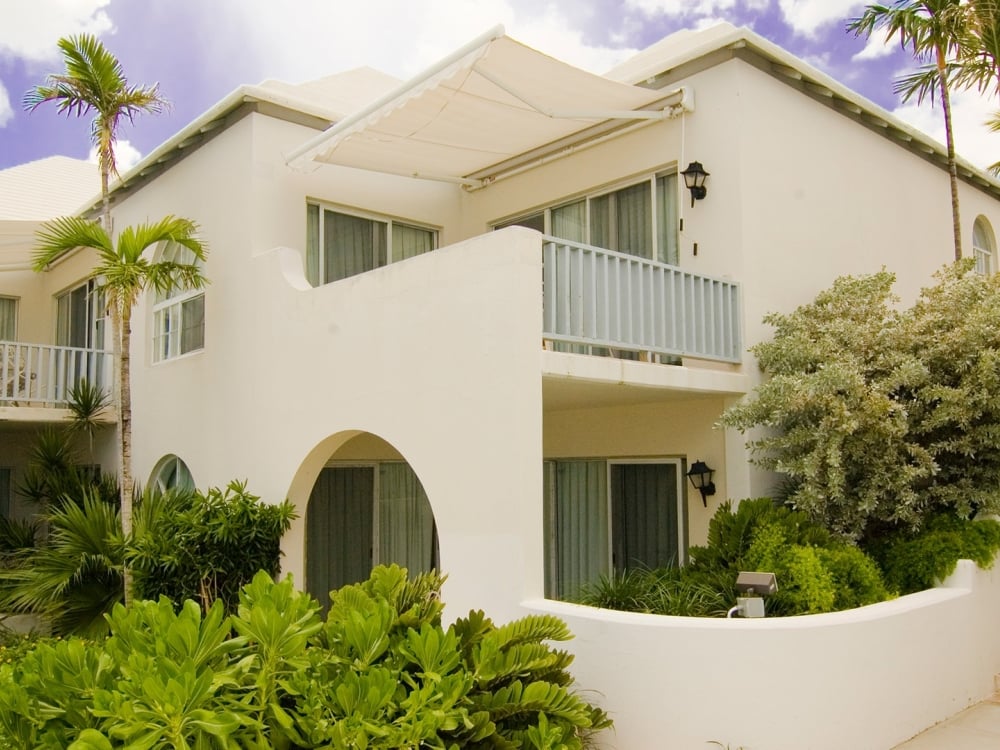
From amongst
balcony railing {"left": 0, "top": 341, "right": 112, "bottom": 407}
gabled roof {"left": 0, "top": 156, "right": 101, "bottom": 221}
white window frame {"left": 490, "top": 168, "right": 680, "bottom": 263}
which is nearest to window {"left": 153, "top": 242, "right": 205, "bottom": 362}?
balcony railing {"left": 0, "top": 341, "right": 112, "bottom": 407}

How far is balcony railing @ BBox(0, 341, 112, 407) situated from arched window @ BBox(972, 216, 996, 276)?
17588 mm

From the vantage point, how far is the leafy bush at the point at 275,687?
4656mm

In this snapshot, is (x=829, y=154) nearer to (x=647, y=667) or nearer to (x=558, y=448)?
(x=558, y=448)

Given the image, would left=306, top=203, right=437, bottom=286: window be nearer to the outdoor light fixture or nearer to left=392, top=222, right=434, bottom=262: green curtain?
left=392, top=222, right=434, bottom=262: green curtain

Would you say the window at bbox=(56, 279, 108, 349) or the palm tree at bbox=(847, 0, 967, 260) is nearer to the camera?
the palm tree at bbox=(847, 0, 967, 260)

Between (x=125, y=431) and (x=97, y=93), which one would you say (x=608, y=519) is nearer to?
(x=125, y=431)

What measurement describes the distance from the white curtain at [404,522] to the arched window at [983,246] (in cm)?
1216

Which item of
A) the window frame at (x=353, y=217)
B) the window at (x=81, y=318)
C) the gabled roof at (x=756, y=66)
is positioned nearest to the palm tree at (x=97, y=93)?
the window frame at (x=353, y=217)

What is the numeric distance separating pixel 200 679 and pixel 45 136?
23638 millimetres

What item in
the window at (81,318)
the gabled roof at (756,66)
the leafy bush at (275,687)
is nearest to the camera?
the leafy bush at (275,687)

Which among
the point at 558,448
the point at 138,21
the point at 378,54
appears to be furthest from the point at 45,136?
the point at 558,448

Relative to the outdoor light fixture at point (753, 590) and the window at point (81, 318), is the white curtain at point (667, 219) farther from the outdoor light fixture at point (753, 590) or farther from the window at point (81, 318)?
the window at point (81, 318)

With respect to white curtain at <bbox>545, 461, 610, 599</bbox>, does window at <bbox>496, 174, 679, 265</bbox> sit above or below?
above

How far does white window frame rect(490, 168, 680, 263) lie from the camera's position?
1190 cm
